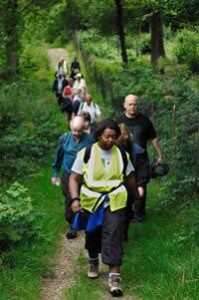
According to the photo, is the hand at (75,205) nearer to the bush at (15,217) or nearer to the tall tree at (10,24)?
the bush at (15,217)

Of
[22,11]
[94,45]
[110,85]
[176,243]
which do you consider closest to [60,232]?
[176,243]

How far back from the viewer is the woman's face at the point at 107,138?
6555 millimetres

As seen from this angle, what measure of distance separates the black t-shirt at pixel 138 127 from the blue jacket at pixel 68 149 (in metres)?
0.67

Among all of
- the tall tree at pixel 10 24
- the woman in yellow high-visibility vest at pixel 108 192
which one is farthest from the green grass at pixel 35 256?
the tall tree at pixel 10 24

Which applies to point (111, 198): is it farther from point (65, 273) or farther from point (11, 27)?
point (11, 27)

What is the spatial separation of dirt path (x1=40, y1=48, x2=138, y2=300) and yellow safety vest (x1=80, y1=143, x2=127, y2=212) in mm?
985

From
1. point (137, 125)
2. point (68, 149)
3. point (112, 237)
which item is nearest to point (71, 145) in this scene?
point (68, 149)

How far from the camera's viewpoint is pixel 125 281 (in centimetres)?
707

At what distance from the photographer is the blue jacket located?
27.3 feet

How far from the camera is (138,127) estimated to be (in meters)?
8.82

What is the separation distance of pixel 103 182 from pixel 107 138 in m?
0.47

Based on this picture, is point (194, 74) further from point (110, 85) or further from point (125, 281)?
point (125, 281)

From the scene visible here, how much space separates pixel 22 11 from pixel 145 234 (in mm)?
11101

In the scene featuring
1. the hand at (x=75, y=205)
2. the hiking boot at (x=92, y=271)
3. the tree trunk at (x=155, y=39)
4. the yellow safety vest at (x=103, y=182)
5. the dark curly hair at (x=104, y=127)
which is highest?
the tree trunk at (x=155, y=39)
